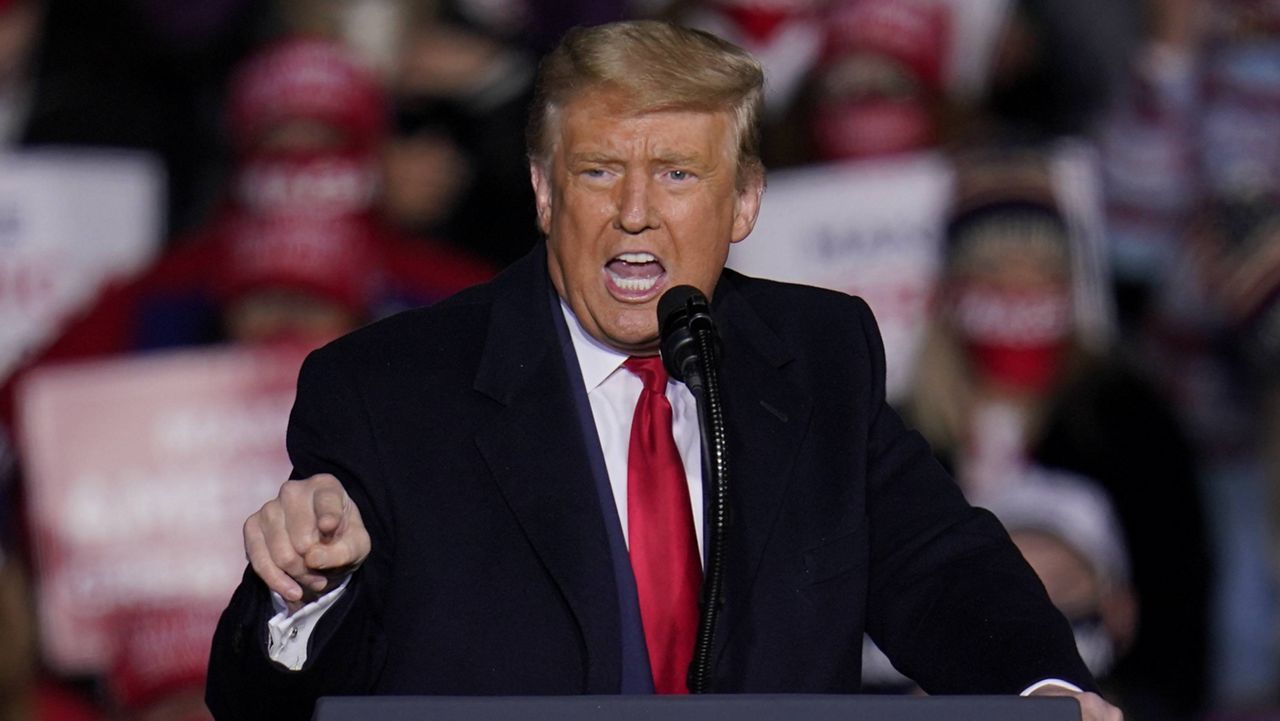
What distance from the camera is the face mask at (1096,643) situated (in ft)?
16.8

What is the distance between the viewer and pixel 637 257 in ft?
7.28

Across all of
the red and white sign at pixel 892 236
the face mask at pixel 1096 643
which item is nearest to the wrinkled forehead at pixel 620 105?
the red and white sign at pixel 892 236

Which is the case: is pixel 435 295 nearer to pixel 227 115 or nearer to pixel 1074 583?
pixel 227 115

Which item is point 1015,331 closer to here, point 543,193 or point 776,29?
point 776,29

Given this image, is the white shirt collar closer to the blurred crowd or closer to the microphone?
the microphone

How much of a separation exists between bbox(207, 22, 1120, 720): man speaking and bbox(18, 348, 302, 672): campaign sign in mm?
3123

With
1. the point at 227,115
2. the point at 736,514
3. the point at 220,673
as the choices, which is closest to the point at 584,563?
the point at 736,514

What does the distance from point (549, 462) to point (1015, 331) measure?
132 inches

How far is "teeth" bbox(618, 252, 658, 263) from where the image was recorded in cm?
221

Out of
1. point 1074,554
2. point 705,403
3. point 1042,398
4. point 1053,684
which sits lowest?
point 1074,554

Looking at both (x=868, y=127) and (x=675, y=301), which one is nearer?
(x=675, y=301)

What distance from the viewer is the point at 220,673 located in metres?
2.04

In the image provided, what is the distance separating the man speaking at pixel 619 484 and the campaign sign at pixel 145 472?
3.12 meters

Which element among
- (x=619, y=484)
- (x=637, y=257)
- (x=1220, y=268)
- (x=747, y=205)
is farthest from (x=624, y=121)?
(x=1220, y=268)
